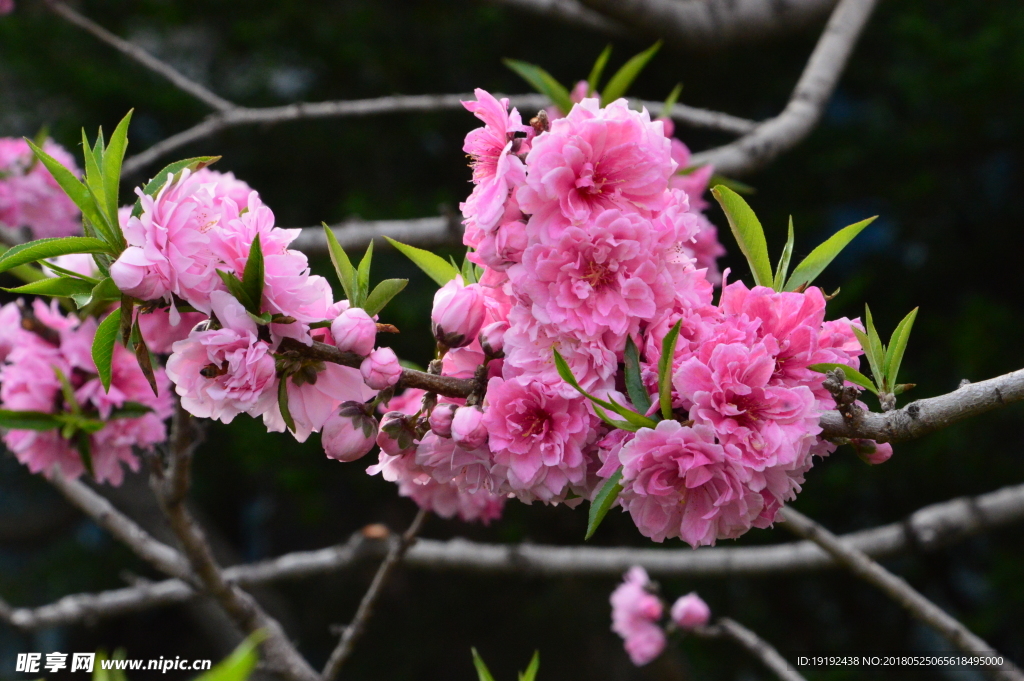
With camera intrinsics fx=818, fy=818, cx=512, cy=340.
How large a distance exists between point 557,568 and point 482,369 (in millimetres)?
1059

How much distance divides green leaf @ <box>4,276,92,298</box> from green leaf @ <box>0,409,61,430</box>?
0.38 m

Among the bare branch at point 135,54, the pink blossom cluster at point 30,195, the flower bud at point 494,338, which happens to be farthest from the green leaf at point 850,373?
the pink blossom cluster at point 30,195

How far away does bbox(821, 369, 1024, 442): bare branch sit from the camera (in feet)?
2.10

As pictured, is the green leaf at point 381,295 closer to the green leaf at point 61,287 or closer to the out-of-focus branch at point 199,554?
the green leaf at point 61,287

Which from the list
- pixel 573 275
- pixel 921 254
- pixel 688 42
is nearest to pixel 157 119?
pixel 688 42

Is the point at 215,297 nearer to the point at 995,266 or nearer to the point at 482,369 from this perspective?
the point at 482,369

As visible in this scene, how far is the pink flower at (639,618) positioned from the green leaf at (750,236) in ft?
4.87

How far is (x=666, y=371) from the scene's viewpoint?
655 mm

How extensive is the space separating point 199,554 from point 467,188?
3.46 m

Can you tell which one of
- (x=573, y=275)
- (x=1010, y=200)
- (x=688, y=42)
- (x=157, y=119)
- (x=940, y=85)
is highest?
(x=157, y=119)

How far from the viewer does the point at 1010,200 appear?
385 cm

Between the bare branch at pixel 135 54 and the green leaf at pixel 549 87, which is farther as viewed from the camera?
the bare branch at pixel 135 54

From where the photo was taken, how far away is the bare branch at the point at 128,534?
1.46 meters

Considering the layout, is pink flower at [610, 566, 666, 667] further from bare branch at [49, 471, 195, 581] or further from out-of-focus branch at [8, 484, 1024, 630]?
bare branch at [49, 471, 195, 581]
